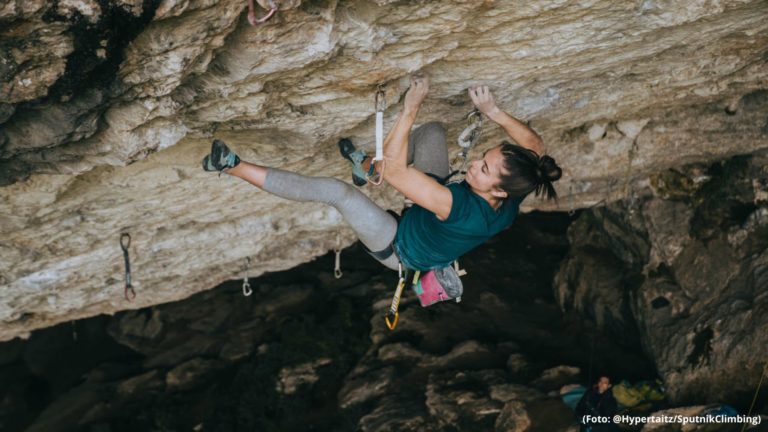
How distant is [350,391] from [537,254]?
5.67 metres

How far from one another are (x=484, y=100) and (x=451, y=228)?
1041 millimetres

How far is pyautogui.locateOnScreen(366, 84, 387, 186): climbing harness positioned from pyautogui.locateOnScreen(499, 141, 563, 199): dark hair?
2.89 feet

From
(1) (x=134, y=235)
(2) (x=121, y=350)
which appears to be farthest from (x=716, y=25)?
(2) (x=121, y=350)

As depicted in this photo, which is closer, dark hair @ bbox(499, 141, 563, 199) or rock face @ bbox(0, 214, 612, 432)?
dark hair @ bbox(499, 141, 563, 199)

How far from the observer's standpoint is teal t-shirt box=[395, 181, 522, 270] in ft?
14.6

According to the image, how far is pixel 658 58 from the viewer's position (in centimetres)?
564

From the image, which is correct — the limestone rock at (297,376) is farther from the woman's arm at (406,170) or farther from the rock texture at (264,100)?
the woman's arm at (406,170)

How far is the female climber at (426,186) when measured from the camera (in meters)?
4.21

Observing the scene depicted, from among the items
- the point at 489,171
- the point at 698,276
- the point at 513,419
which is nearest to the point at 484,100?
the point at 489,171

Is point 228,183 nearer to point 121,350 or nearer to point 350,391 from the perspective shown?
point 350,391

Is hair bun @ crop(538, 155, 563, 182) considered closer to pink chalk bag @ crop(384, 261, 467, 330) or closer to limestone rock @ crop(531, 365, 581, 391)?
pink chalk bag @ crop(384, 261, 467, 330)

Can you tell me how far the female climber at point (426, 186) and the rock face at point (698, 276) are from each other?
475 centimetres

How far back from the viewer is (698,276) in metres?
8.70

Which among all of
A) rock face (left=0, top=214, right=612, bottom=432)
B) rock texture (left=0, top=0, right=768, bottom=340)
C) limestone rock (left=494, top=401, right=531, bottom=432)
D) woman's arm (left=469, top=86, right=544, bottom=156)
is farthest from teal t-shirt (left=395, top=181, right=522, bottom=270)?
rock face (left=0, top=214, right=612, bottom=432)
